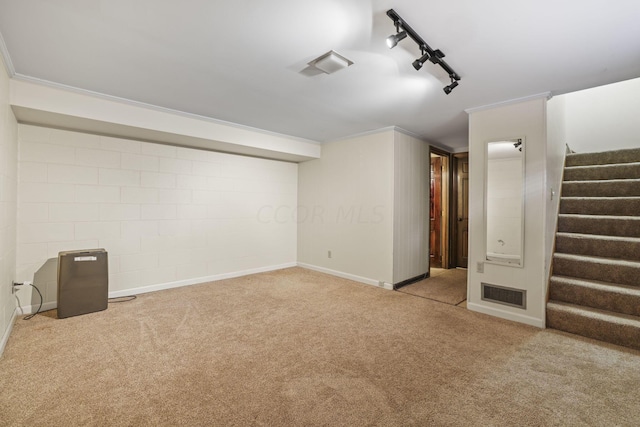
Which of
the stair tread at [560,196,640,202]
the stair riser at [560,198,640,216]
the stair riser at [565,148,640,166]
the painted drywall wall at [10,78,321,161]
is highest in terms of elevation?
the painted drywall wall at [10,78,321,161]

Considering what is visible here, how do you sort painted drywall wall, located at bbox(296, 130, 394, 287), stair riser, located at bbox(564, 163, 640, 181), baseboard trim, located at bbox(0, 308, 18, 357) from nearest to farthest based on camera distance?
baseboard trim, located at bbox(0, 308, 18, 357) < stair riser, located at bbox(564, 163, 640, 181) < painted drywall wall, located at bbox(296, 130, 394, 287)

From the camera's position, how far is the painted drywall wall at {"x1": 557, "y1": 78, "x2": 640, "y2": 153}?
14.1 ft

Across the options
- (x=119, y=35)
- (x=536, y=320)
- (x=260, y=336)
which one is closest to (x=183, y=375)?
(x=260, y=336)

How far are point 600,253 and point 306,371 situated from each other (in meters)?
3.60

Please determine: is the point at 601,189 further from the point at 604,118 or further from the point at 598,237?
the point at 604,118

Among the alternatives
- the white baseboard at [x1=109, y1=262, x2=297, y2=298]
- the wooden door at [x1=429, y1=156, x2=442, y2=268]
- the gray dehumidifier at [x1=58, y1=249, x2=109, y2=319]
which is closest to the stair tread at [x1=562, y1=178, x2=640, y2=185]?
the wooden door at [x1=429, y1=156, x2=442, y2=268]

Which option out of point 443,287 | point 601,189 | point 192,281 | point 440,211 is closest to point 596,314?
point 443,287

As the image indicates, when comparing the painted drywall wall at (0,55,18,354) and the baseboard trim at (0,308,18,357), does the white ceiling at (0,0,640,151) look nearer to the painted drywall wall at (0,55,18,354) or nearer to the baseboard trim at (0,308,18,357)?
the painted drywall wall at (0,55,18,354)

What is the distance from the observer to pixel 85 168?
3.58 meters

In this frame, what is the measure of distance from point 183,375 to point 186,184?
305 cm

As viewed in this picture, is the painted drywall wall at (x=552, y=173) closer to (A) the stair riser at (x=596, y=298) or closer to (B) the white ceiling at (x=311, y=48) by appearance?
(A) the stair riser at (x=596, y=298)

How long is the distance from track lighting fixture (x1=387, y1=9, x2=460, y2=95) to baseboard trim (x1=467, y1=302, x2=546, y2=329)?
8.22 feet

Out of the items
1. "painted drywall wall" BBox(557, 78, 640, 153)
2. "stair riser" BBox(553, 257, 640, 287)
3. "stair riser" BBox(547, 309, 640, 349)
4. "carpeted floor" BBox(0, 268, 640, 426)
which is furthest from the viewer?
"painted drywall wall" BBox(557, 78, 640, 153)

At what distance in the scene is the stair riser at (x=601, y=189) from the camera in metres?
3.61
